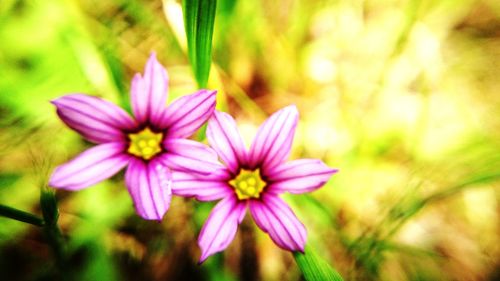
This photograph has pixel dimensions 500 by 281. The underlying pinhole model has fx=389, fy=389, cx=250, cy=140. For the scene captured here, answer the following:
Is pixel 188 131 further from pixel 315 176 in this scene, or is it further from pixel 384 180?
pixel 384 180

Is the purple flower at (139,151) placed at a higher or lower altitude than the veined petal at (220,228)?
higher

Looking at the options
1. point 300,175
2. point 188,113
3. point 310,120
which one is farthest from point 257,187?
point 310,120

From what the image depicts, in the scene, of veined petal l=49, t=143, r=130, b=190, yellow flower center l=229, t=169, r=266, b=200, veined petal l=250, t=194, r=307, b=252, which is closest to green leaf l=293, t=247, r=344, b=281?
veined petal l=250, t=194, r=307, b=252

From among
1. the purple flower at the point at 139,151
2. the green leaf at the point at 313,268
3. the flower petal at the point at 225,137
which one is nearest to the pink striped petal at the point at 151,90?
the purple flower at the point at 139,151

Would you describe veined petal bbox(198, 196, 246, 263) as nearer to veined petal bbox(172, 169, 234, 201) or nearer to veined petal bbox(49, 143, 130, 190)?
veined petal bbox(172, 169, 234, 201)

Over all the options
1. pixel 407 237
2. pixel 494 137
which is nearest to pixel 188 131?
pixel 407 237

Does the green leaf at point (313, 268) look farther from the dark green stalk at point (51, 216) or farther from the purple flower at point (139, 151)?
the dark green stalk at point (51, 216)
